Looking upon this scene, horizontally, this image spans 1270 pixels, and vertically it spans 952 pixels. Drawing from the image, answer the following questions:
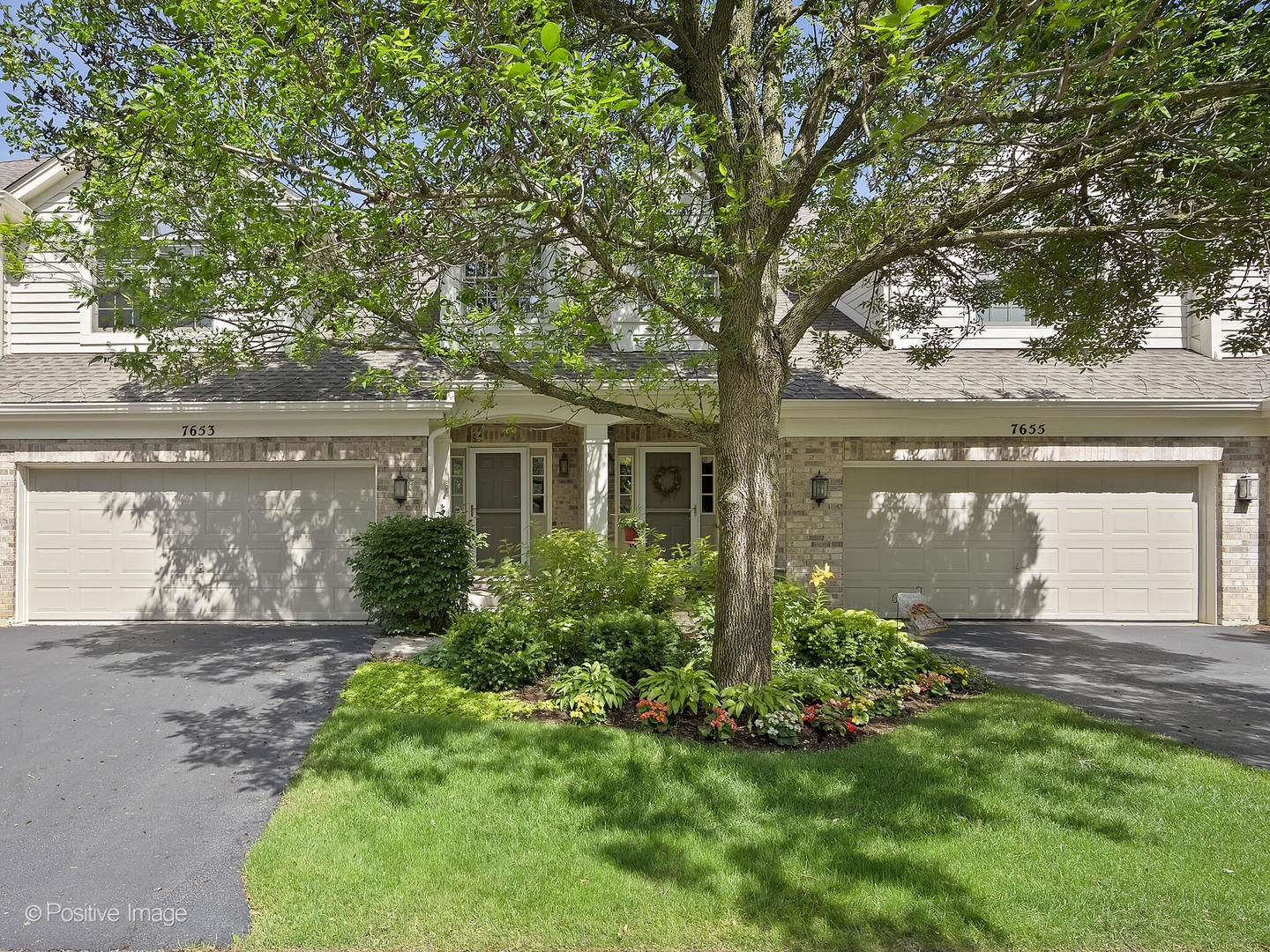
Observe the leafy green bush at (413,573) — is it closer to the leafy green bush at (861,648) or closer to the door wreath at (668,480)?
the door wreath at (668,480)

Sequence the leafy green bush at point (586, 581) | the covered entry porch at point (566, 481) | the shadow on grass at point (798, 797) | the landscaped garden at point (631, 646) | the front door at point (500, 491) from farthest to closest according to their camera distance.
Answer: the front door at point (500, 491) → the covered entry porch at point (566, 481) → the leafy green bush at point (586, 581) → the landscaped garden at point (631, 646) → the shadow on grass at point (798, 797)

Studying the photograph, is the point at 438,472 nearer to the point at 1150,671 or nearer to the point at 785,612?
the point at 785,612

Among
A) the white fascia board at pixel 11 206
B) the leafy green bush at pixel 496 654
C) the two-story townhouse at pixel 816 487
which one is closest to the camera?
the leafy green bush at pixel 496 654

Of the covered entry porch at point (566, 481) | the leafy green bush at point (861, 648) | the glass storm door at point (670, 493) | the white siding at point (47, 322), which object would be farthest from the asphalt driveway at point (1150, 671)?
the white siding at point (47, 322)

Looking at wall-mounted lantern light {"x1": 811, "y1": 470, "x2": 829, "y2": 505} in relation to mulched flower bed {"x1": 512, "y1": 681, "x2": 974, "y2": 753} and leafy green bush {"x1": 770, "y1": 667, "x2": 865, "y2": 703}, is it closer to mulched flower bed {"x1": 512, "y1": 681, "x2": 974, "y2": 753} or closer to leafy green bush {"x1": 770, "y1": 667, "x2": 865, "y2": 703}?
leafy green bush {"x1": 770, "y1": 667, "x2": 865, "y2": 703}

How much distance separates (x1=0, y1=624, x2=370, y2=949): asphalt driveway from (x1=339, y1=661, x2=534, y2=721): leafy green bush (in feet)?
0.95

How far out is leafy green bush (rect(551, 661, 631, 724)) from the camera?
18.6 feet

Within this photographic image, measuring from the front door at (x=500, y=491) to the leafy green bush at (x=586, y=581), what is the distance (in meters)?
4.12

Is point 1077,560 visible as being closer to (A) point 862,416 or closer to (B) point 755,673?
(A) point 862,416

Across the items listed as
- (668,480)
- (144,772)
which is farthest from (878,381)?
(144,772)

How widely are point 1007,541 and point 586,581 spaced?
623 cm

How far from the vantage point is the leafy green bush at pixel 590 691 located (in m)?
5.68

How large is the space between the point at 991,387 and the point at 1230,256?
3.80 metres

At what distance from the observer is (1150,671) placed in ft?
24.7
